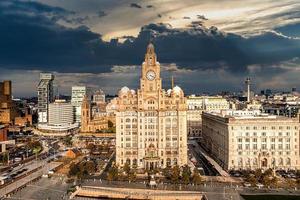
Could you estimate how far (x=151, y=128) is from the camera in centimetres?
10806

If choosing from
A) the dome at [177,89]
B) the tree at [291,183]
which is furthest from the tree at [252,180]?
the dome at [177,89]

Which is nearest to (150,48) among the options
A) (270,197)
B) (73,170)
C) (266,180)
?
(73,170)

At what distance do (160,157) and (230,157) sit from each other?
53.3 feet

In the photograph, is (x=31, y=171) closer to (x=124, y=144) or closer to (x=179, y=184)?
(x=124, y=144)

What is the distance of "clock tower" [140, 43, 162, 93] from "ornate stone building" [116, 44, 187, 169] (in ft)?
0.78

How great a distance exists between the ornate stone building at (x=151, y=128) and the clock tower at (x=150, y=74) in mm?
238

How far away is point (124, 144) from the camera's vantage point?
107875 mm

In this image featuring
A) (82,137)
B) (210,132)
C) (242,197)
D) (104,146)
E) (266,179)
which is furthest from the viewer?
(82,137)

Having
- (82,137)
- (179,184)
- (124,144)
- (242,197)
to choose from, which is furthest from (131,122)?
(82,137)

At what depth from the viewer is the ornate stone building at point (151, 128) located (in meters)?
108

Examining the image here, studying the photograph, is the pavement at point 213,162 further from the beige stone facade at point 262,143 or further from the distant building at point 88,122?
the distant building at point 88,122

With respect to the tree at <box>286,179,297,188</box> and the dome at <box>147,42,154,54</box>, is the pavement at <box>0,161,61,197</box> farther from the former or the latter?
the tree at <box>286,179,297,188</box>

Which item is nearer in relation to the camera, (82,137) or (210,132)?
(210,132)

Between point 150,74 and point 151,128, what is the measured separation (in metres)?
13.0
